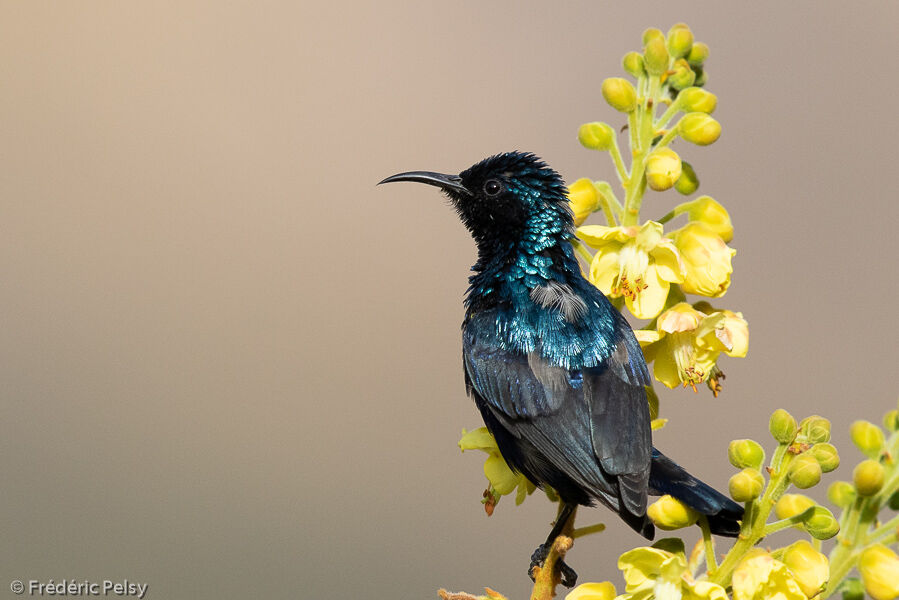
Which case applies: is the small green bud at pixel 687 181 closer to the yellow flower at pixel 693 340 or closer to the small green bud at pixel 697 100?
the small green bud at pixel 697 100

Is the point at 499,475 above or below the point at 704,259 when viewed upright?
below

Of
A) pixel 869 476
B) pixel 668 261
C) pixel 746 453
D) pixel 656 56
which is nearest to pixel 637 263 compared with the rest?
pixel 668 261

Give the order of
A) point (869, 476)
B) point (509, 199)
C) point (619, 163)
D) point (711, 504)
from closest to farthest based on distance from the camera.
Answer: point (869, 476) → point (711, 504) → point (619, 163) → point (509, 199)

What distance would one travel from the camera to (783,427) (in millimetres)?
1304

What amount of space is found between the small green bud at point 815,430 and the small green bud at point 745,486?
128 mm

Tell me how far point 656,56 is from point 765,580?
0.98 m

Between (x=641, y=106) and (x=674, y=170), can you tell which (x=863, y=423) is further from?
(x=641, y=106)

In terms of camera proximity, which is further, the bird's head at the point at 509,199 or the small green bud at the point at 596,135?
the bird's head at the point at 509,199

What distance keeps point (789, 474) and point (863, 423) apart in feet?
0.58

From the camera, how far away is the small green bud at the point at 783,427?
4.27 feet

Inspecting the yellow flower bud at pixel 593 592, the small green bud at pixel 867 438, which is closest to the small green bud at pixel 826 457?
the small green bud at pixel 867 438

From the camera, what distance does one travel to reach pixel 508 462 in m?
1.89

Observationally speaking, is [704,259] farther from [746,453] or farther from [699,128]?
[746,453]

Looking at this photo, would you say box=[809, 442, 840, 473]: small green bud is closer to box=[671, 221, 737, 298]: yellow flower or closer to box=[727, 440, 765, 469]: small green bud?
box=[727, 440, 765, 469]: small green bud
